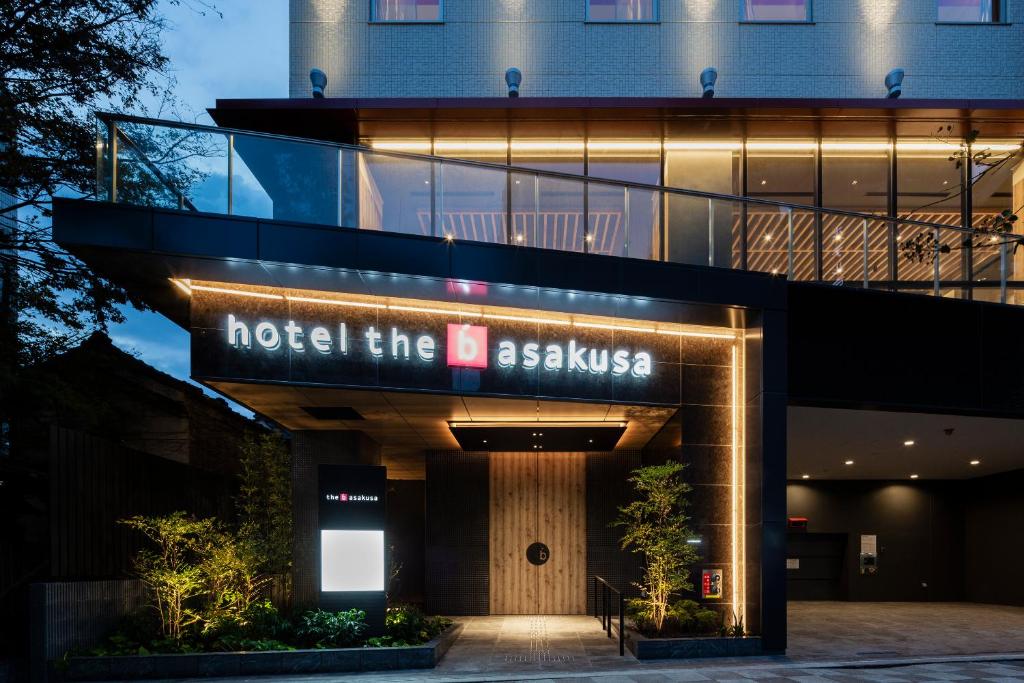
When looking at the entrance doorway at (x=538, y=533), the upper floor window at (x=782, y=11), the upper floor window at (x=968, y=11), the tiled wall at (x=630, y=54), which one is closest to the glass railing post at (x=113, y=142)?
the tiled wall at (x=630, y=54)

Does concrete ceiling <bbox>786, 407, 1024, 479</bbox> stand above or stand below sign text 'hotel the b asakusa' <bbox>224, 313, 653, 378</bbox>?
below

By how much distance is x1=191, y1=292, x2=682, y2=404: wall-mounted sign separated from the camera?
1081cm

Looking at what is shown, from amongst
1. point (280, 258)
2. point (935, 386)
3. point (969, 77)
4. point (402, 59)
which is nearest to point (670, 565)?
point (935, 386)

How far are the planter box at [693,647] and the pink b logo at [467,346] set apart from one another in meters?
4.49

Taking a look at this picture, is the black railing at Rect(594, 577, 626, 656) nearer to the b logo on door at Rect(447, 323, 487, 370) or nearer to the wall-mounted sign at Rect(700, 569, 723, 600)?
the wall-mounted sign at Rect(700, 569, 723, 600)

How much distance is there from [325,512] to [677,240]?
6621 millimetres

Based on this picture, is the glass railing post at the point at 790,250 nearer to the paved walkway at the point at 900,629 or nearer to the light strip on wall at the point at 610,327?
the light strip on wall at the point at 610,327

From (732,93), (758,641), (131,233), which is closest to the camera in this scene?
(131,233)

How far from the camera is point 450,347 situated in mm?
11430

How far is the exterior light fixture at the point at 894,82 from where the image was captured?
17.0 meters

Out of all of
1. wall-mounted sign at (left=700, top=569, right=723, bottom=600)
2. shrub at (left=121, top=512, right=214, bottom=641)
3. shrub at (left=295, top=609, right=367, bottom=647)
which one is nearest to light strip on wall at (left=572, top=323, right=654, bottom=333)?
wall-mounted sign at (left=700, top=569, right=723, bottom=600)

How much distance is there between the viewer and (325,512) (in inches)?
451

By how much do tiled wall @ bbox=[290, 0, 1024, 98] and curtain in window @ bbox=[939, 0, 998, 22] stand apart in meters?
0.41

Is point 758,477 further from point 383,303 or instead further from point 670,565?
point 383,303
